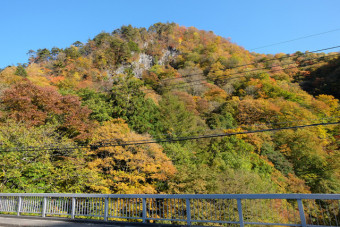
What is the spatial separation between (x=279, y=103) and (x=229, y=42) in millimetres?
47655

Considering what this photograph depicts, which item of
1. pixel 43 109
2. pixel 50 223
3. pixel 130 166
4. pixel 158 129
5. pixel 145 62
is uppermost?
pixel 145 62

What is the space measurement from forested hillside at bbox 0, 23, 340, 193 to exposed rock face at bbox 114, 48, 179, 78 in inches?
16.9

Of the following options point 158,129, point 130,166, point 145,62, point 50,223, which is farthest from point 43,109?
point 145,62

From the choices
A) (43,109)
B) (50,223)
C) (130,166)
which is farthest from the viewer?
(43,109)

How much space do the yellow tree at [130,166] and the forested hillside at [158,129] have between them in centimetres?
11

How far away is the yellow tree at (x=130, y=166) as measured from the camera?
16.6 metres

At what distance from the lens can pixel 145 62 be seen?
62.7 meters

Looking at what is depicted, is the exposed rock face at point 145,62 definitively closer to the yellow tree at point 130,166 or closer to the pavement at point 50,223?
the yellow tree at point 130,166

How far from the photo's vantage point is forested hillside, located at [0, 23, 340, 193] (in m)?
14.8

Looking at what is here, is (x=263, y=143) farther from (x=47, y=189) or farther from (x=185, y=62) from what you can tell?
(x=185, y=62)

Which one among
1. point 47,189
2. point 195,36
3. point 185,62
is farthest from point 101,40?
point 47,189

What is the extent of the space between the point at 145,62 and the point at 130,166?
49.5 meters

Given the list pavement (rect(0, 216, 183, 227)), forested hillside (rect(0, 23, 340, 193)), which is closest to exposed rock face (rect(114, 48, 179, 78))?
forested hillside (rect(0, 23, 340, 193))

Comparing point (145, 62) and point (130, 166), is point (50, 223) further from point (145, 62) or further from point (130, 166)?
point (145, 62)
